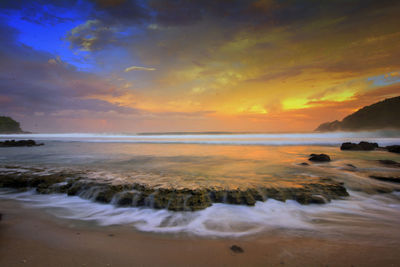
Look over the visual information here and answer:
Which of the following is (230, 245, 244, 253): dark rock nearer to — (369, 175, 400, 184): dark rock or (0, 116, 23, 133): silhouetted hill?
(369, 175, 400, 184): dark rock

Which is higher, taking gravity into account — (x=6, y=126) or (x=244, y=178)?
(x=6, y=126)

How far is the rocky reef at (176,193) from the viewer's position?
376 centimetres

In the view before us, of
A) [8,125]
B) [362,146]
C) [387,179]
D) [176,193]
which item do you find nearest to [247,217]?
[176,193]

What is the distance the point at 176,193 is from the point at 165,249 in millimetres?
1699

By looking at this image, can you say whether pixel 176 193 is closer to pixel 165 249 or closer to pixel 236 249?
pixel 165 249

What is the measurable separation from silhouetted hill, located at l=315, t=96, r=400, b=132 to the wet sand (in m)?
69.3

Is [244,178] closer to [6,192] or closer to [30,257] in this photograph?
[30,257]

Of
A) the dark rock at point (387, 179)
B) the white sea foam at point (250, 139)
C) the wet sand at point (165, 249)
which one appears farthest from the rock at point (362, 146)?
the wet sand at point (165, 249)

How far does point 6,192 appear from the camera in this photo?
15.5ft

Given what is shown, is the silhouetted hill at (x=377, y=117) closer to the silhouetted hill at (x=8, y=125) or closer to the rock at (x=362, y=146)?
the rock at (x=362, y=146)

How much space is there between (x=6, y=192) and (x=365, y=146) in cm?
1992

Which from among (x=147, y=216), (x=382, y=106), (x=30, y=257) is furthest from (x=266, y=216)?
(x=382, y=106)

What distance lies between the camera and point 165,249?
7.57 ft

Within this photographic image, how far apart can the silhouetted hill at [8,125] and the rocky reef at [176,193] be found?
3961 inches
